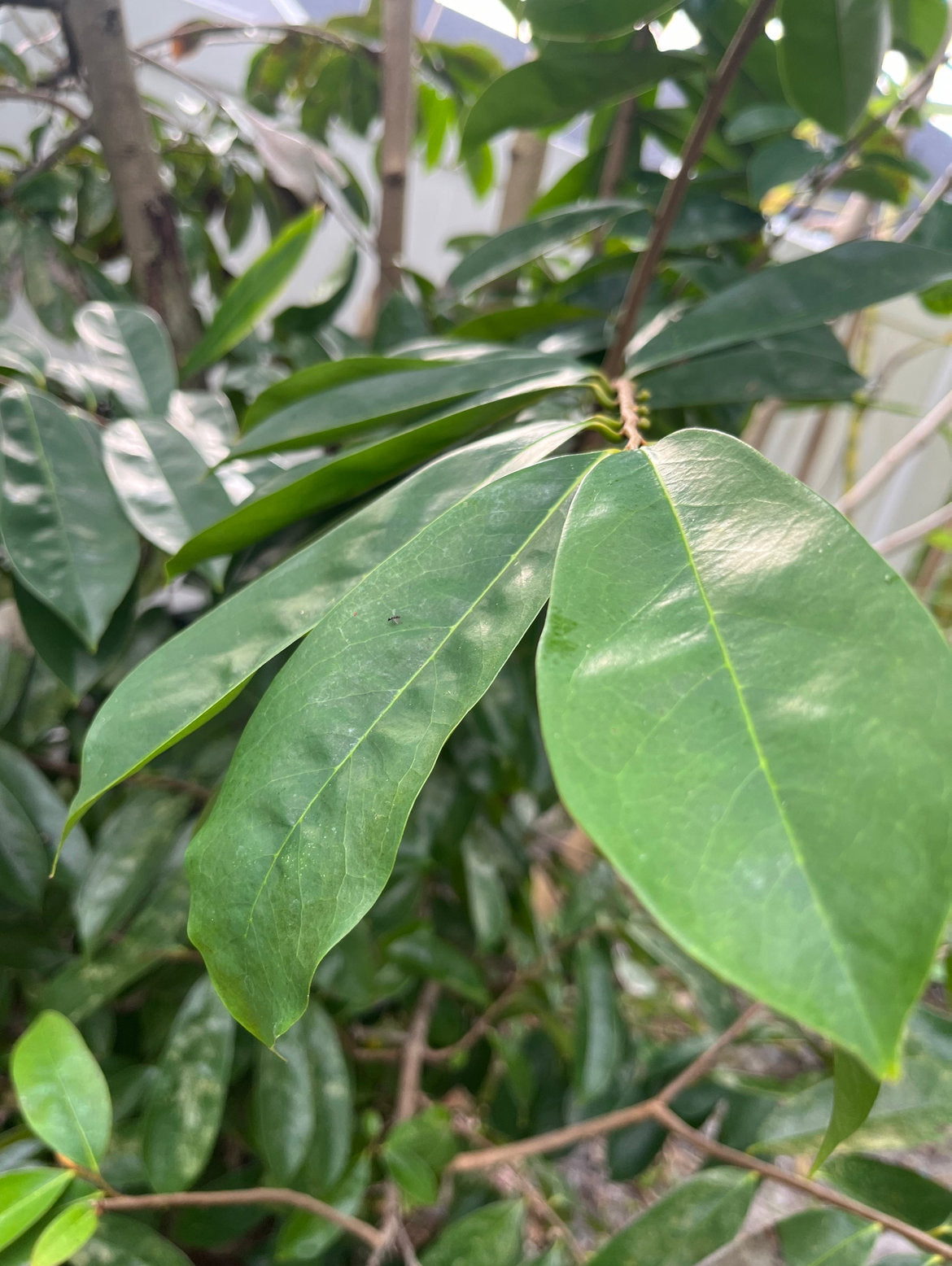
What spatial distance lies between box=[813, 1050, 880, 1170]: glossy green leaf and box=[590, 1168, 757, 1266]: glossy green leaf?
238mm

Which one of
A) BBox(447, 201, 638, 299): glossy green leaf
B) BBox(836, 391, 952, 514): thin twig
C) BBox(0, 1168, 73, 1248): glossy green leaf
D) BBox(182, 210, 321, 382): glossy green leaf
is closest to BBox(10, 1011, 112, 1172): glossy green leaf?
BBox(0, 1168, 73, 1248): glossy green leaf

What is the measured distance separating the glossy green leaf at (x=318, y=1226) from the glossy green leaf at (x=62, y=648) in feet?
1.22

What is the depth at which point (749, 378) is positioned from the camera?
1.36 ft

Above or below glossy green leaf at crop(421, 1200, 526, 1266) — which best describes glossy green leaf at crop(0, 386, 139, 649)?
above

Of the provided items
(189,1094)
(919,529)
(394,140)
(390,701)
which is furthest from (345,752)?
(919,529)

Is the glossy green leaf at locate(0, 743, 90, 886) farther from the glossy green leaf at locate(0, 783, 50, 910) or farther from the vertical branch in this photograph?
the vertical branch

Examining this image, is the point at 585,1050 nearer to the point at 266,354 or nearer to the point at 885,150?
the point at 266,354

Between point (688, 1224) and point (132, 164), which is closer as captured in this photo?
point (688, 1224)

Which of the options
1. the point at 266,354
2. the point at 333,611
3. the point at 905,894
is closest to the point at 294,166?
the point at 266,354

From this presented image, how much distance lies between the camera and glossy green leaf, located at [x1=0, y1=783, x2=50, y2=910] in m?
0.39

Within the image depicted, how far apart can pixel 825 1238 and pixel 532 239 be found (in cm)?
61

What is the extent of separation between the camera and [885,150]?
0.56 metres

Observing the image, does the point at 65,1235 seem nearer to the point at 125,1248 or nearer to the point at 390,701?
the point at 125,1248

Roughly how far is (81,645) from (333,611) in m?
0.23
